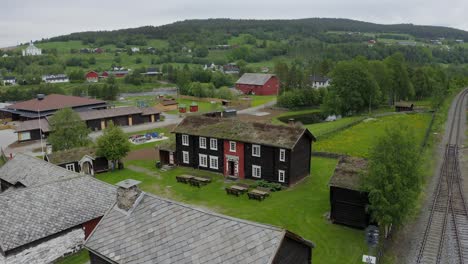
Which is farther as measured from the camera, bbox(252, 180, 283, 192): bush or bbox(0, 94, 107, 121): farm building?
bbox(0, 94, 107, 121): farm building

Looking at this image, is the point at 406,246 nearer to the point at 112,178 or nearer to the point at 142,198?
the point at 142,198

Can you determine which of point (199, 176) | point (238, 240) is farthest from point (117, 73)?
→ point (238, 240)

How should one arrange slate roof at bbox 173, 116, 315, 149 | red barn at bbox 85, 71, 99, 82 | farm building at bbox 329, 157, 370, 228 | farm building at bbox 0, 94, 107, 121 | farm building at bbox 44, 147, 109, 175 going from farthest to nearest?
red barn at bbox 85, 71, 99, 82
farm building at bbox 0, 94, 107, 121
farm building at bbox 44, 147, 109, 175
slate roof at bbox 173, 116, 315, 149
farm building at bbox 329, 157, 370, 228

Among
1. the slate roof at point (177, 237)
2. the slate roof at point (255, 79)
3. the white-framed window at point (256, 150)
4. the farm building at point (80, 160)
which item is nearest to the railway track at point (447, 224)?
the slate roof at point (177, 237)

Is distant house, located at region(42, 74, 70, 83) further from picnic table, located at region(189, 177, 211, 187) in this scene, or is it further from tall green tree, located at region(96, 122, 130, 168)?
picnic table, located at region(189, 177, 211, 187)

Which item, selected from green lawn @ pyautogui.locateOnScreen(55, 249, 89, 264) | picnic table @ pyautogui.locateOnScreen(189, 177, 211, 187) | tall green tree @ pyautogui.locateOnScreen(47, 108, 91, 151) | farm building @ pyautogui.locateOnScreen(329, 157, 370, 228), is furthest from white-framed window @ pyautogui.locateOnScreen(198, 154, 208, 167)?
green lawn @ pyautogui.locateOnScreen(55, 249, 89, 264)

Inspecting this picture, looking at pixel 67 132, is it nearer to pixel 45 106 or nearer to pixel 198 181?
pixel 198 181
